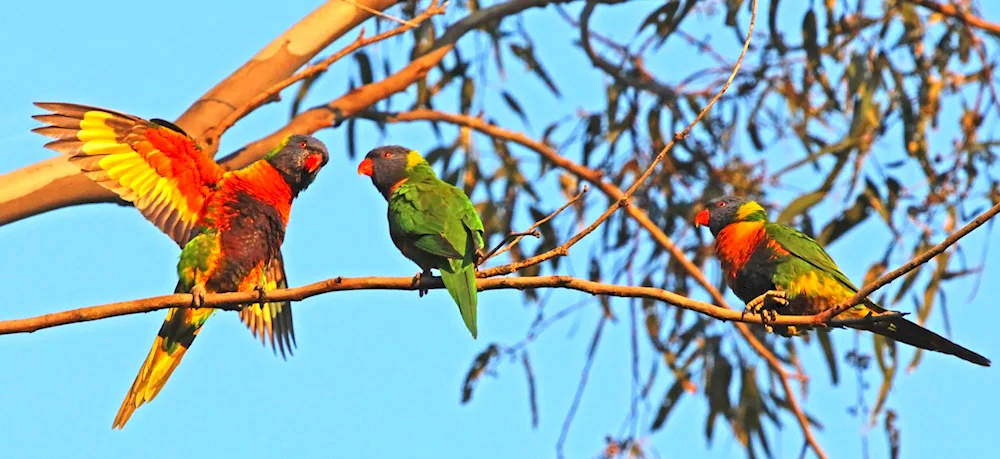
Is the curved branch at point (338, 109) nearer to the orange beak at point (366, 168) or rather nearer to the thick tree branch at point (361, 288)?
the orange beak at point (366, 168)

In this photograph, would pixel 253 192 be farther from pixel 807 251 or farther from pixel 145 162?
pixel 807 251

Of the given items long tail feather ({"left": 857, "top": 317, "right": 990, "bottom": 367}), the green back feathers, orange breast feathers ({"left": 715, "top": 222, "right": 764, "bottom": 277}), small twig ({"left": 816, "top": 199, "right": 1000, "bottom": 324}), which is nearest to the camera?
small twig ({"left": 816, "top": 199, "right": 1000, "bottom": 324})

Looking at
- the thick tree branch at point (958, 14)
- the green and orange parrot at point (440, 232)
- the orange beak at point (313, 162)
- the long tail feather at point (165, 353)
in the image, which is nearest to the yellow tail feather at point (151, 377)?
the long tail feather at point (165, 353)

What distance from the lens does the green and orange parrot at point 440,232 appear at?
2791mm

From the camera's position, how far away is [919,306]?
477 cm

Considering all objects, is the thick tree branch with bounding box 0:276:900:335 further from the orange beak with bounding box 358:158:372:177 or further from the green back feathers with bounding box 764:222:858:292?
the orange beak with bounding box 358:158:372:177

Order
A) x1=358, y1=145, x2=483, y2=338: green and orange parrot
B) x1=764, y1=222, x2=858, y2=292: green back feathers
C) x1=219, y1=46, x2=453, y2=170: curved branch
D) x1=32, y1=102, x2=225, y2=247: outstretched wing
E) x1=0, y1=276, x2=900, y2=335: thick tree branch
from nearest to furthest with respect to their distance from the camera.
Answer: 1. x1=0, y1=276, x2=900, y2=335: thick tree branch
2. x1=358, y1=145, x2=483, y2=338: green and orange parrot
3. x1=32, y1=102, x2=225, y2=247: outstretched wing
4. x1=764, y1=222, x2=858, y2=292: green back feathers
5. x1=219, y1=46, x2=453, y2=170: curved branch

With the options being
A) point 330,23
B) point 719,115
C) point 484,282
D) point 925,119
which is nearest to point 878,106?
point 925,119

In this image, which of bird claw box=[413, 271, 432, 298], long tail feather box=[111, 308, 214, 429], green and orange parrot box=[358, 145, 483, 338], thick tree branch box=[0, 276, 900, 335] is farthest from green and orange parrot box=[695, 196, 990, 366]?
long tail feather box=[111, 308, 214, 429]

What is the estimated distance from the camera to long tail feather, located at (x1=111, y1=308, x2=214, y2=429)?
323 cm

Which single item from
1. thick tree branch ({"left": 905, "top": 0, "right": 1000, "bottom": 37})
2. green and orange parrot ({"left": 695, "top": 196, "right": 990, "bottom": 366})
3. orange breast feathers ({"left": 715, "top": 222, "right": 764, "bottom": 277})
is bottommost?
green and orange parrot ({"left": 695, "top": 196, "right": 990, "bottom": 366})

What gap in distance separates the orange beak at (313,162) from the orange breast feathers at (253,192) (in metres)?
0.09

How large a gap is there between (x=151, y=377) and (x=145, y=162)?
24.7 inches

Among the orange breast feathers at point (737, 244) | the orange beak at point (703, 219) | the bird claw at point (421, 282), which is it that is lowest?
the bird claw at point (421, 282)
